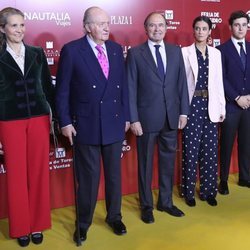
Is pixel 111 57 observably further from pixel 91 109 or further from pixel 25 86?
pixel 25 86

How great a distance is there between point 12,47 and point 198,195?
2.20 meters

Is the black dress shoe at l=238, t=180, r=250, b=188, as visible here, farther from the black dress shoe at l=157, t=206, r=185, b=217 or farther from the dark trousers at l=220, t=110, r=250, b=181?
A: the black dress shoe at l=157, t=206, r=185, b=217

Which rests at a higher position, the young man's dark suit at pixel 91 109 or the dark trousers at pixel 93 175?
the young man's dark suit at pixel 91 109

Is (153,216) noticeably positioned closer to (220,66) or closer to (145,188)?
(145,188)

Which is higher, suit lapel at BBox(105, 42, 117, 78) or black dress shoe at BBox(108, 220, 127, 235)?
suit lapel at BBox(105, 42, 117, 78)

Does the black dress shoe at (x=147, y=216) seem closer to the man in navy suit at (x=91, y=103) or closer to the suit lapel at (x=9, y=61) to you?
the man in navy suit at (x=91, y=103)

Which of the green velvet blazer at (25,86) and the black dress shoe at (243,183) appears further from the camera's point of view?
the black dress shoe at (243,183)

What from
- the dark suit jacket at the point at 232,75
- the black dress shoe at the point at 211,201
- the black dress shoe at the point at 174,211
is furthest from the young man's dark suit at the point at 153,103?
the dark suit jacket at the point at 232,75

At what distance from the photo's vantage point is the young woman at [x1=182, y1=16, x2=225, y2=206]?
11.7ft

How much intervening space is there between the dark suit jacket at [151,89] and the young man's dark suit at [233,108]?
0.73 m

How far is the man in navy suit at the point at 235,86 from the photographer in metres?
3.89

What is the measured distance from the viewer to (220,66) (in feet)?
12.0

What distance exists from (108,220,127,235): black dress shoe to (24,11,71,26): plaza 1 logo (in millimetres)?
1681

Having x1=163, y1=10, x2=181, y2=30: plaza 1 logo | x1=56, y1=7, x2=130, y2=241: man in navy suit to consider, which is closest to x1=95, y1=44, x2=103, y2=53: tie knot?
x1=56, y1=7, x2=130, y2=241: man in navy suit
